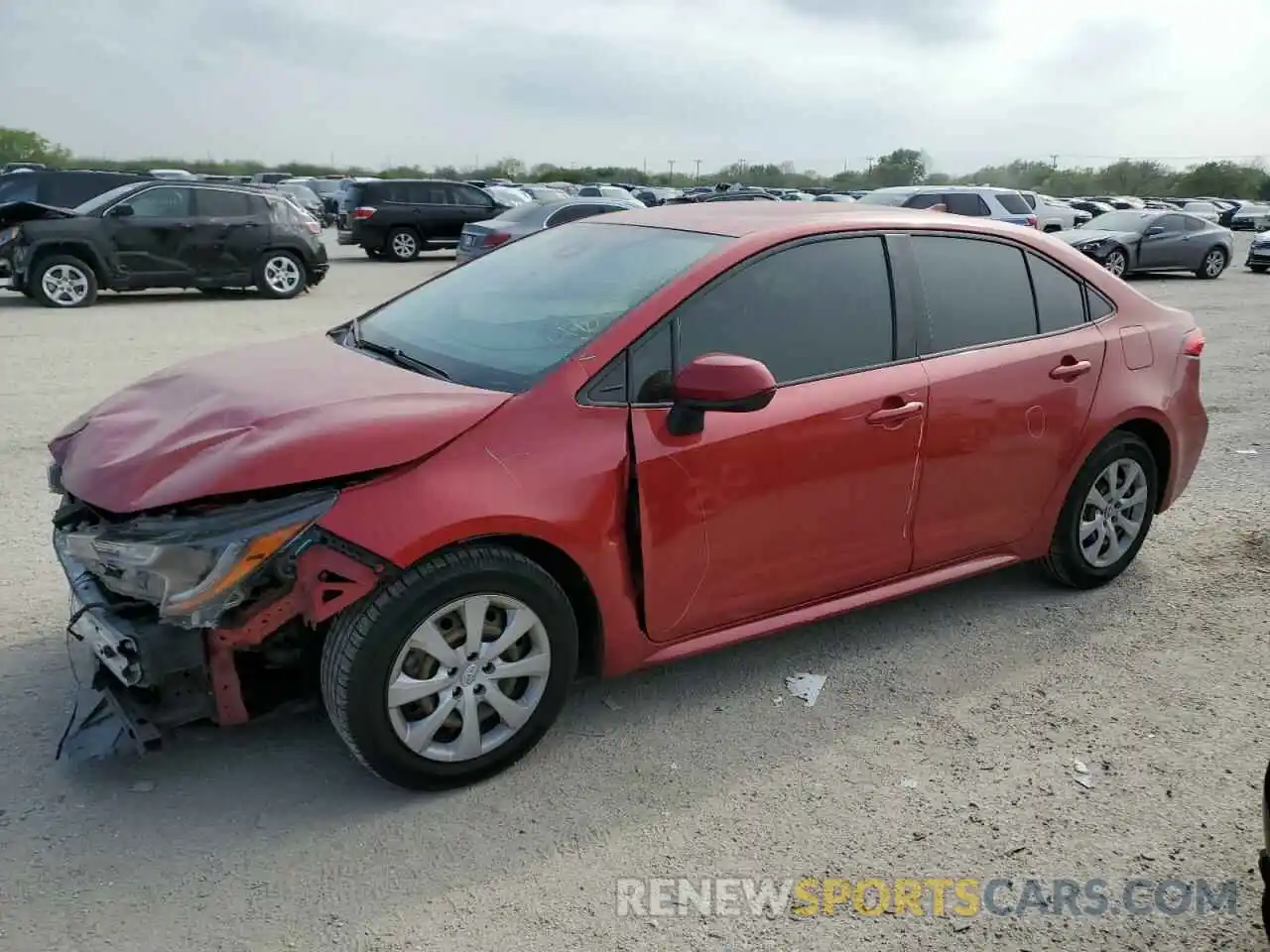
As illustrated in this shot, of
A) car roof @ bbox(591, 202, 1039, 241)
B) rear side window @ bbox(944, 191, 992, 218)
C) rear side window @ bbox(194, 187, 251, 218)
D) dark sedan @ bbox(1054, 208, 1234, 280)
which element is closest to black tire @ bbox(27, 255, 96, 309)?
rear side window @ bbox(194, 187, 251, 218)

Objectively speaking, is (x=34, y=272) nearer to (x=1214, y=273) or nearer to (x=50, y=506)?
(x=50, y=506)

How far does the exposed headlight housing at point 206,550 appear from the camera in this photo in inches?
107

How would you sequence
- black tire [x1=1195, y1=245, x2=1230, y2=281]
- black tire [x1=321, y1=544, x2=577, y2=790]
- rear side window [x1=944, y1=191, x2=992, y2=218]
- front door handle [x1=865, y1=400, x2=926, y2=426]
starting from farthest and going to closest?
black tire [x1=1195, y1=245, x2=1230, y2=281]
rear side window [x1=944, y1=191, x2=992, y2=218]
front door handle [x1=865, y1=400, x2=926, y2=426]
black tire [x1=321, y1=544, x2=577, y2=790]

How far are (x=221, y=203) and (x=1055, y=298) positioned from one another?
12.9 m

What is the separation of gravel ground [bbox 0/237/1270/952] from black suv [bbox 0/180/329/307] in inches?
402

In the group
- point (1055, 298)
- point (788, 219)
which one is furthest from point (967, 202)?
point (788, 219)

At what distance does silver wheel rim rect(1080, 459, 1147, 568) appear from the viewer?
179 inches

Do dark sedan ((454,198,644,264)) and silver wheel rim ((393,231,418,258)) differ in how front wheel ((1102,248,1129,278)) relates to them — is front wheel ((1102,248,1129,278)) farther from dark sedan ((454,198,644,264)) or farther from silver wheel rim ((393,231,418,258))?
silver wheel rim ((393,231,418,258))

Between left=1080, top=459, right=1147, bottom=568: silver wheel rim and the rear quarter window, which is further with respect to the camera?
the rear quarter window

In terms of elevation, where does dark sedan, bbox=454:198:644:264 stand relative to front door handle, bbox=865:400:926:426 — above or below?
below

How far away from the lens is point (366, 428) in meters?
2.91

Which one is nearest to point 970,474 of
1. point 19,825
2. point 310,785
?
point 310,785

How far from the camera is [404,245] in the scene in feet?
72.2

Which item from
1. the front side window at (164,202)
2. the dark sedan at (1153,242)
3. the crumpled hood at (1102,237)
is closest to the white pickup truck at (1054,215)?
the dark sedan at (1153,242)
